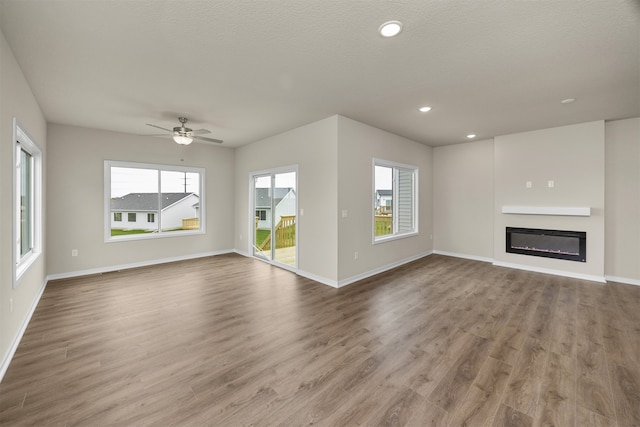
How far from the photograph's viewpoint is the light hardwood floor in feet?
5.67

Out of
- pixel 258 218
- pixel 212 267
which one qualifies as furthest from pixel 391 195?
pixel 212 267

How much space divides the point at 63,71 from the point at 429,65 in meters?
3.81

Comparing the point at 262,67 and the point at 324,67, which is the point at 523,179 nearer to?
the point at 324,67

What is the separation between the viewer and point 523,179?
202 inches

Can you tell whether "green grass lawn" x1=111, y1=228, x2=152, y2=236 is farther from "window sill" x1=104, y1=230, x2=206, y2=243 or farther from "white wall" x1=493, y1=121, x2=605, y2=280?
"white wall" x1=493, y1=121, x2=605, y2=280

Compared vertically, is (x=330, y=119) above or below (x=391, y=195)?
above

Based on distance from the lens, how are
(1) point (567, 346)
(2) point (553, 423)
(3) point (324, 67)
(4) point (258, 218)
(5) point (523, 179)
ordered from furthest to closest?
1. (4) point (258, 218)
2. (5) point (523, 179)
3. (3) point (324, 67)
4. (1) point (567, 346)
5. (2) point (553, 423)

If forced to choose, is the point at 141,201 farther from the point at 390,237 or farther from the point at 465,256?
the point at 465,256

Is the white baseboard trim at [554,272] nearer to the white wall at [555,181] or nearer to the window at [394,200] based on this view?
the white wall at [555,181]

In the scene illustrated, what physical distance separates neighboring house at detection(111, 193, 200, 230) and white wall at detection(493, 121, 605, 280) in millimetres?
6789

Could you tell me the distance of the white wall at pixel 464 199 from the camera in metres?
5.82

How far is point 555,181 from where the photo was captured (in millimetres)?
4789

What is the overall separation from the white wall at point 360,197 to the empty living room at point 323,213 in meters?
0.05

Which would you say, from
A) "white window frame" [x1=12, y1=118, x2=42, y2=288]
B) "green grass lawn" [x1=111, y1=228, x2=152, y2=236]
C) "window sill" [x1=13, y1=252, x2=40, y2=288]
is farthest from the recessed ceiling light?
"green grass lawn" [x1=111, y1=228, x2=152, y2=236]
